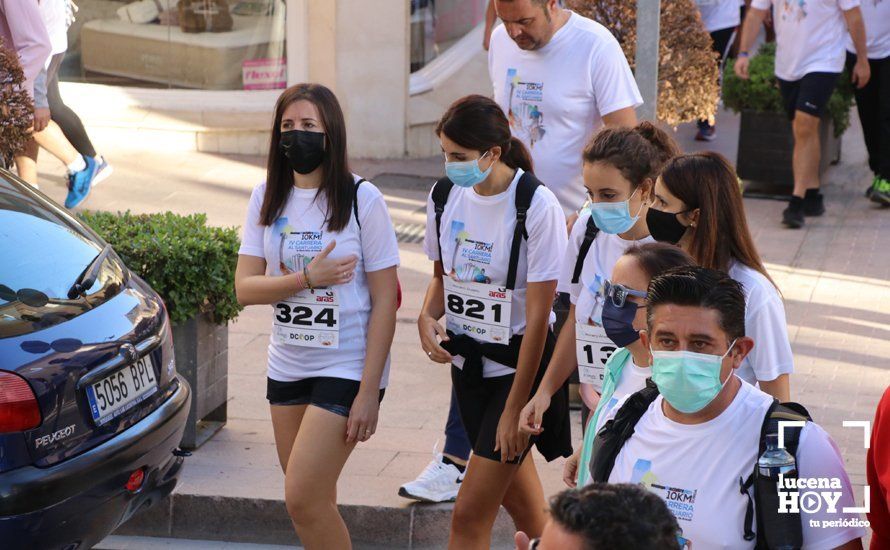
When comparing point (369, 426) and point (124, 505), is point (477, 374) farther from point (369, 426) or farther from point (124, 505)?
point (124, 505)

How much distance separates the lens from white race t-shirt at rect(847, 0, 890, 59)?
1062 centimetres

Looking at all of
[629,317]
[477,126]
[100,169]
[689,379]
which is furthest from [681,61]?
[689,379]

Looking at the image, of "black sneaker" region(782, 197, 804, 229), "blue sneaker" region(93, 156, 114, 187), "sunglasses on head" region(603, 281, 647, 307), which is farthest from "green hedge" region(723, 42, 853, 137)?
"sunglasses on head" region(603, 281, 647, 307)

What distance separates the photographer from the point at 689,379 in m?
3.11

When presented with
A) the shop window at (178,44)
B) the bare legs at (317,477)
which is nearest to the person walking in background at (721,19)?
the shop window at (178,44)

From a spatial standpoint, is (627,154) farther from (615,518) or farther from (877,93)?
(877,93)

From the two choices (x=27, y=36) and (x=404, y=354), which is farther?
(x=27, y=36)

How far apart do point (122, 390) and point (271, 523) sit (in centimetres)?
136

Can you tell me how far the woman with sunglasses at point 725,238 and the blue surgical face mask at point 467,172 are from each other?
0.76 metres

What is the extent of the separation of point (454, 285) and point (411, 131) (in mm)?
8182

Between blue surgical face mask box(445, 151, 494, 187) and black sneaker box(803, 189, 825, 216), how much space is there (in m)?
6.53

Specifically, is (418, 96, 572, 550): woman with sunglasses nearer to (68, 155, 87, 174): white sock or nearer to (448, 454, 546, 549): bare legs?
(448, 454, 546, 549): bare legs

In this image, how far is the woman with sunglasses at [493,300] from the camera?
4664mm

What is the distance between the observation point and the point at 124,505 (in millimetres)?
4648
